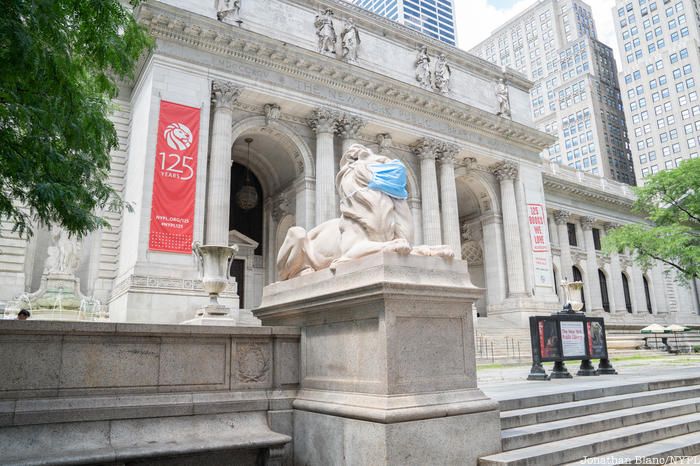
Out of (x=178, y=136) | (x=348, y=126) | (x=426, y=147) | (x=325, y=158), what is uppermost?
(x=426, y=147)

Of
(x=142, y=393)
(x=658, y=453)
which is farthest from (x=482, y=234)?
(x=142, y=393)

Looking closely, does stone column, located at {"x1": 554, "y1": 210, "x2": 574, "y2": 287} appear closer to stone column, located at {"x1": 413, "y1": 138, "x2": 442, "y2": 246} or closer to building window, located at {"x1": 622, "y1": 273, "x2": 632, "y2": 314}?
building window, located at {"x1": 622, "y1": 273, "x2": 632, "y2": 314}

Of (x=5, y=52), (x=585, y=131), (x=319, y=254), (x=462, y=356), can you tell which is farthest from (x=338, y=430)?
(x=585, y=131)

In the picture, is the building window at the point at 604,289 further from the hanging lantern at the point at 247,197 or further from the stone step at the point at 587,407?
the stone step at the point at 587,407

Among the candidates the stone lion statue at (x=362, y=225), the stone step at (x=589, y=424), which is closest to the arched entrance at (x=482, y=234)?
the stone step at (x=589, y=424)

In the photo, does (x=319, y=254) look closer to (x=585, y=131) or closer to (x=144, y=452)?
(x=144, y=452)

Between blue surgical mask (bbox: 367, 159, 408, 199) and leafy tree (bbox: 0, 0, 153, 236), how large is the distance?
4.15 metres

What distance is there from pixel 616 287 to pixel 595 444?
154 feet

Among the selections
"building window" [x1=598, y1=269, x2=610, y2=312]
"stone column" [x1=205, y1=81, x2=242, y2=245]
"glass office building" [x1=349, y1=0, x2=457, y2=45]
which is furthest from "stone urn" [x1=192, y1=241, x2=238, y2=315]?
"glass office building" [x1=349, y1=0, x2=457, y2=45]

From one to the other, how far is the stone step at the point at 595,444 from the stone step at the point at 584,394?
93 centimetres

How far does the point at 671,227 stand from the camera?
29.6 metres

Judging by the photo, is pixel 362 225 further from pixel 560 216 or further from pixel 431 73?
pixel 560 216

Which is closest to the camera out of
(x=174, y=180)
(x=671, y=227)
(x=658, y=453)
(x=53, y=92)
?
(x=658, y=453)

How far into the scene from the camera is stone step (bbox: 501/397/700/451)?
568 centimetres
